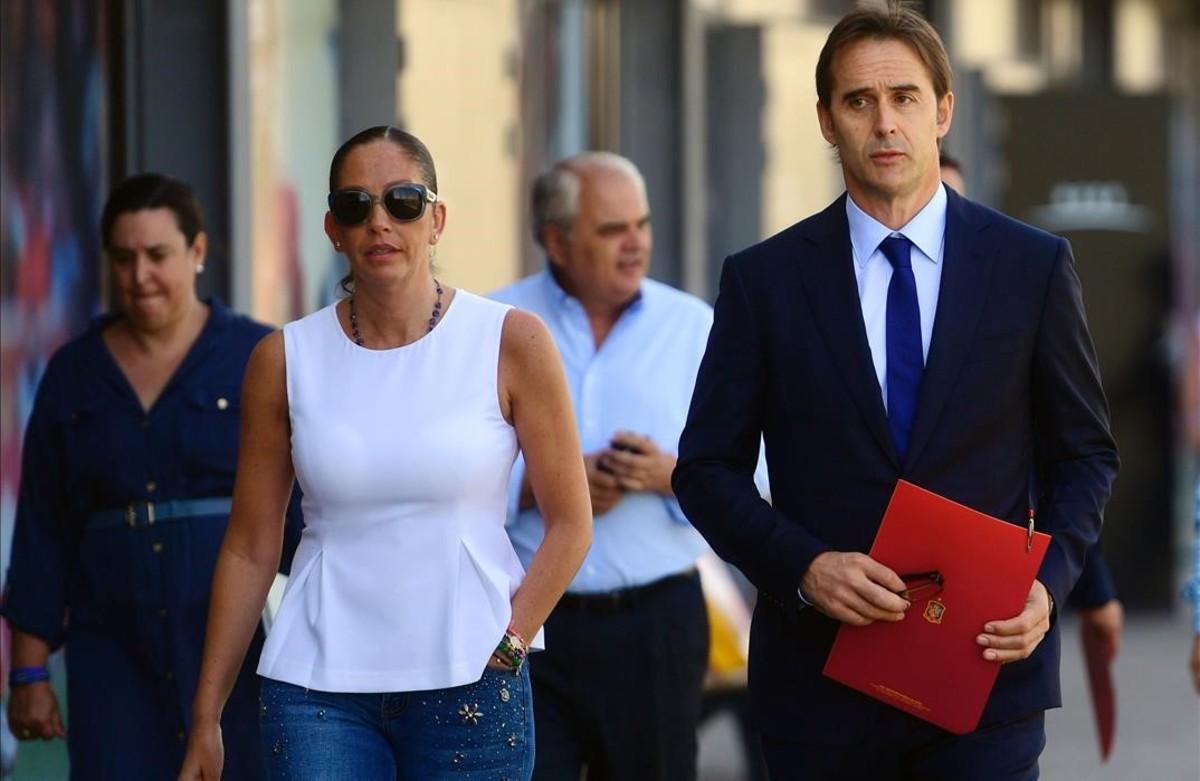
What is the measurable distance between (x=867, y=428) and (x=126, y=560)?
204 centimetres

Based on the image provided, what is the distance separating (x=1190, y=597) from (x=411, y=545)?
2.10m

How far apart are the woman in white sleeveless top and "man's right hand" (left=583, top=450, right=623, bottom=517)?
3.77 ft

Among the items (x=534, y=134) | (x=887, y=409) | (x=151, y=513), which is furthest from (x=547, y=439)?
(x=534, y=134)

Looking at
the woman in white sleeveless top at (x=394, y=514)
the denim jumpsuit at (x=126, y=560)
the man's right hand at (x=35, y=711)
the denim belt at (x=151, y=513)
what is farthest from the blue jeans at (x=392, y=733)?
the man's right hand at (x=35, y=711)

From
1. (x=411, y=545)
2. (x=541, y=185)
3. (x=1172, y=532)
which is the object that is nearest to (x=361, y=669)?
(x=411, y=545)

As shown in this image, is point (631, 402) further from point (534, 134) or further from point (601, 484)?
point (534, 134)

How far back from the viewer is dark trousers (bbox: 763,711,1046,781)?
12.6ft

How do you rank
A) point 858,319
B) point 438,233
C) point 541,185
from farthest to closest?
point 541,185
point 438,233
point 858,319

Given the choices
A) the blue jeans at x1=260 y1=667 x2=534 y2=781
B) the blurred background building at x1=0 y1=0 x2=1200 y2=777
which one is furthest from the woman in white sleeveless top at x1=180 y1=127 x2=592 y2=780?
the blurred background building at x1=0 y1=0 x2=1200 y2=777

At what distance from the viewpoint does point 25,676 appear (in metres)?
5.36

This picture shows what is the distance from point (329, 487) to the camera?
4.02 m

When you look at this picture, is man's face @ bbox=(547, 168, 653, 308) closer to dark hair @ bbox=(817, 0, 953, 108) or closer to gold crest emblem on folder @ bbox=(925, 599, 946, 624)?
dark hair @ bbox=(817, 0, 953, 108)

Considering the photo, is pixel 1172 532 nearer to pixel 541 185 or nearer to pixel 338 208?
pixel 541 185

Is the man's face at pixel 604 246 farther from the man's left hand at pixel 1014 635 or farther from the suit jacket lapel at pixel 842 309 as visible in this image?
the man's left hand at pixel 1014 635
